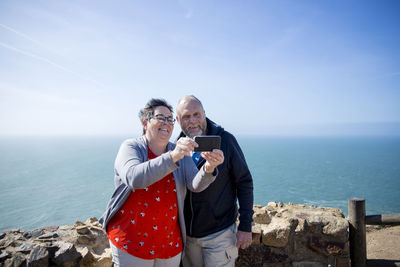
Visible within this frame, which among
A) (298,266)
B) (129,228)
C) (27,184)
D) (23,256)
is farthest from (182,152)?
(27,184)

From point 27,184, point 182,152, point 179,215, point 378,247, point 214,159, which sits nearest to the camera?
point 182,152

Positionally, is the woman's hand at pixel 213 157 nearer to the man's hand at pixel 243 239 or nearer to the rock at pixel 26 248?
the man's hand at pixel 243 239

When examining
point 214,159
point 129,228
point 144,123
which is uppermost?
point 144,123

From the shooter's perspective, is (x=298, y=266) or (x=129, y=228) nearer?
(x=129, y=228)

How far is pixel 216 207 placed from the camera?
101 inches

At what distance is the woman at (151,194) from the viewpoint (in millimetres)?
1808

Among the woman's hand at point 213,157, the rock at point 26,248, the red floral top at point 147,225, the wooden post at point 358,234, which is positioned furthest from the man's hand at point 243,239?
the rock at point 26,248

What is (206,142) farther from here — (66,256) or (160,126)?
(66,256)

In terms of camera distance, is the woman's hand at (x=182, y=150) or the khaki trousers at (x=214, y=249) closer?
the woman's hand at (x=182, y=150)

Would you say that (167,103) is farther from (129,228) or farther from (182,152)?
(129,228)

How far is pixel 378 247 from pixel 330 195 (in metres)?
39.6

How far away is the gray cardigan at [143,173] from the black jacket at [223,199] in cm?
26

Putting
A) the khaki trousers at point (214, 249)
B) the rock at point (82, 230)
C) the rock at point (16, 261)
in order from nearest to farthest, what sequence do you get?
the rock at point (16, 261), the khaki trousers at point (214, 249), the rock at point (82, 230)

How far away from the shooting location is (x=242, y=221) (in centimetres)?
265
